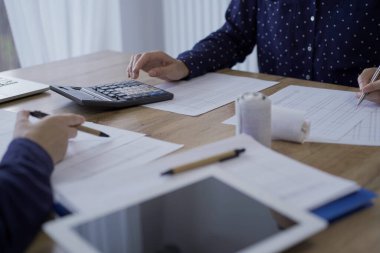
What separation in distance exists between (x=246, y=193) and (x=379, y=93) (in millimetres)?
600

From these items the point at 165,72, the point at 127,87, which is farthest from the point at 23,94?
the point at 165,72

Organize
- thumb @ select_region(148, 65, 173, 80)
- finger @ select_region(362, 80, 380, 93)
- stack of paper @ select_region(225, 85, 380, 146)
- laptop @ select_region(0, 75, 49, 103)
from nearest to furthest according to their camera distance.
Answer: stack of paper @ select_region(225, 85, 380, 146)
finger @ select_region(362, 80, 380, 93)
laptop @ select_region(0, 75, 49, 103)
thumb @ select_region(148, 65, 173, 80)

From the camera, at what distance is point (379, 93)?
1058 mm

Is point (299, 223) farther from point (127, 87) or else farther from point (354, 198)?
point (127, 87)

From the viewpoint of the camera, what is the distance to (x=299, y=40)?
1521 millimetres

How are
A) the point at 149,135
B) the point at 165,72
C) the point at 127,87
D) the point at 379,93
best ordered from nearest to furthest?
1. the point at 149,135
2. the point at 379,93
3. the point at 127,87
4. the point at 165,72

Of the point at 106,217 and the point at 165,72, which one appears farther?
the point at 165,72

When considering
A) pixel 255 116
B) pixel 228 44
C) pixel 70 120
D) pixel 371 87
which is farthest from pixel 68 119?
pixel 228 44

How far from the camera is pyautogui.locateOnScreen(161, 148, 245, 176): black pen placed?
664 millimetres

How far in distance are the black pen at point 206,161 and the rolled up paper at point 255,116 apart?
0.07 m

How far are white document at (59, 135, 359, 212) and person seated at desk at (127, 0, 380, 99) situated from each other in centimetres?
62

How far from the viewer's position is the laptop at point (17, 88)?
3.86 feet

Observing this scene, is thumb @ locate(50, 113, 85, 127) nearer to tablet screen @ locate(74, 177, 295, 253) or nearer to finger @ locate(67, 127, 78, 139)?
finger @ locate(67, 127, 78, 139)

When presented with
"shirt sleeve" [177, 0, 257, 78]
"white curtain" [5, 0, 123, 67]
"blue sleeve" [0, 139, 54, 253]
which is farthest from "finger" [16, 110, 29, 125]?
"white curtain" [5, 0, 123, 67]
